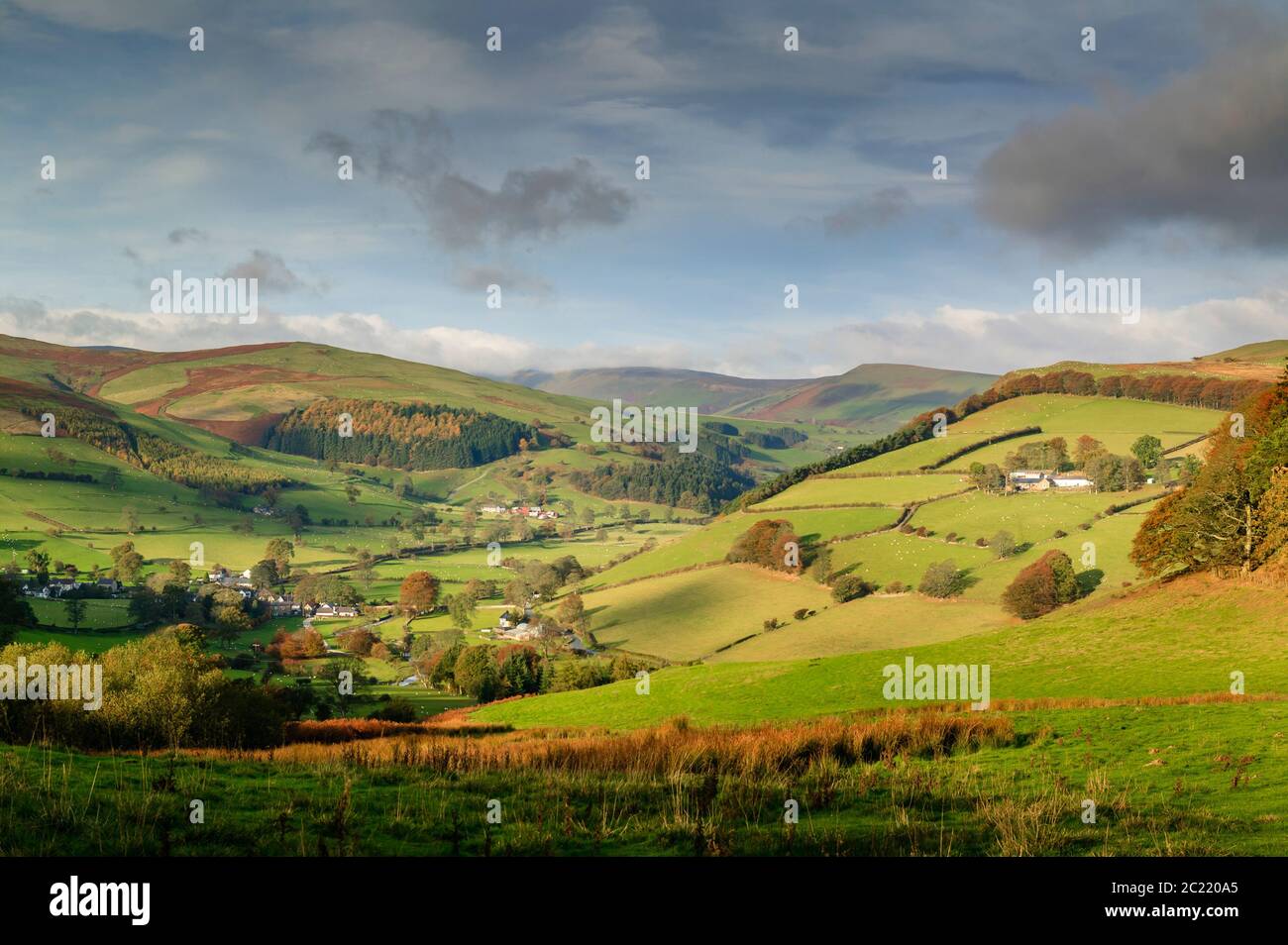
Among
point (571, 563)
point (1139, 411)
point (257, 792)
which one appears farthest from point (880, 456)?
point (257, 792)

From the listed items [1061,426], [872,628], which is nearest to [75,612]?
[872,628]

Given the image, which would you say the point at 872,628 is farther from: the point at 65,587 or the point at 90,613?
the point at 65,587

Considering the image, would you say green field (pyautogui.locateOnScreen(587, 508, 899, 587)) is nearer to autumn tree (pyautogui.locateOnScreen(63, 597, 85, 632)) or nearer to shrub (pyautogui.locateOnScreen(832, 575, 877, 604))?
shrub (pyautogui.locateOnScreen(832, 575, 877, 604))

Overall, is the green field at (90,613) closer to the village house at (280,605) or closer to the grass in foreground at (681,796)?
the village house at (280,605)

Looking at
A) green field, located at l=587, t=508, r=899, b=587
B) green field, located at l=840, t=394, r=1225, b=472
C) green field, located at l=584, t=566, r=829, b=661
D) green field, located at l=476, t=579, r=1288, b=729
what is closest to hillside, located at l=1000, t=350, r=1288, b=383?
green field, located at l=840, t=394, r=1225, b=472

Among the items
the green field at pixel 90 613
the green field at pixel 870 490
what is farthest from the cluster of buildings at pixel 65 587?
the green field at pixel 870 490
